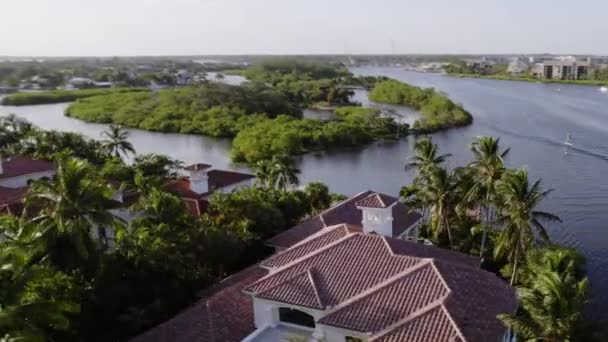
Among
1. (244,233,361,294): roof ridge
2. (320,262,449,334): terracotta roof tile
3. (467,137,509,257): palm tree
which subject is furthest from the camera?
(467,137,509,257): palm tree

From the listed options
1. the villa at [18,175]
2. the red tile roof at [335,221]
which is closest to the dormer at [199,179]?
the red tile roof at [335,221]

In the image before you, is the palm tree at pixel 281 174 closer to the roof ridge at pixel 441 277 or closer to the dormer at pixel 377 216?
the dormer at pixel 377 216

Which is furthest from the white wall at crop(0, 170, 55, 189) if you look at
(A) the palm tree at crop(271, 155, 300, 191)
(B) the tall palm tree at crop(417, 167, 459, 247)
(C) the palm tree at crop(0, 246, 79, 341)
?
(C) the palm tree at crop(0, 246, 79, 341)

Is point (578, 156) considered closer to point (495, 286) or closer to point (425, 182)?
point (425, 182)

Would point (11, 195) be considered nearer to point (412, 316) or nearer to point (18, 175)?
point (18, 175)

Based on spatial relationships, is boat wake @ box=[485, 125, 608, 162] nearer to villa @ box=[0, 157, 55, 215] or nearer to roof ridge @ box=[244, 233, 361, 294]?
roof ridge @ box=[244, 233, 361, 294]

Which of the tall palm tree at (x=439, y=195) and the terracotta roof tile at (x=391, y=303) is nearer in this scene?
the terracotta roof tile at (x=391, y=303)
